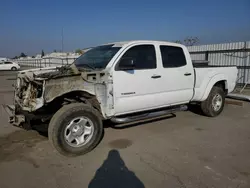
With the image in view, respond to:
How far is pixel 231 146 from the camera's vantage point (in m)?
4.38

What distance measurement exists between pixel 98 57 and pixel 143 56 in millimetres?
958

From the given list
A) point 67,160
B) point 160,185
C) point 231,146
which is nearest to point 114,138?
point 67,160

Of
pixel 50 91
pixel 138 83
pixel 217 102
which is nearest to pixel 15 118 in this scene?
pixel 50 91

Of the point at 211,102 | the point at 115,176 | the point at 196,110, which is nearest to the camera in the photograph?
the point at 115,176

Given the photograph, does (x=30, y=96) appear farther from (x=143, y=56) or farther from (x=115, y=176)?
(x=143, y=56)

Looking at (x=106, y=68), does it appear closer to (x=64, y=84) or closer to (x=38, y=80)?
(x=64, y=84)

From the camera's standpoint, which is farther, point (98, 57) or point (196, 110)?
point (196, 110)

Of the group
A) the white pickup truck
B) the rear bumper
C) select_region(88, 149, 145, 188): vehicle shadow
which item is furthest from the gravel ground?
the rear bumper

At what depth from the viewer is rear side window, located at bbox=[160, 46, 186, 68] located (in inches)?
202

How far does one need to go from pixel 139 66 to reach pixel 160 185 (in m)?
2.44

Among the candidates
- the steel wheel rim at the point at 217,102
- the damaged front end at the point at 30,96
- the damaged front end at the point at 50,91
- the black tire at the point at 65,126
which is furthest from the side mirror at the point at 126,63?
the steel wheel rim at the point at 217,102

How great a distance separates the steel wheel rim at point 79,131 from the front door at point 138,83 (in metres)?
0.62

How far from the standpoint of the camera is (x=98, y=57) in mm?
4785

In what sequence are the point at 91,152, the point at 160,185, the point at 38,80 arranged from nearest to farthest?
the point at 160,185 → the point at 38,80 → the point at 91,152
